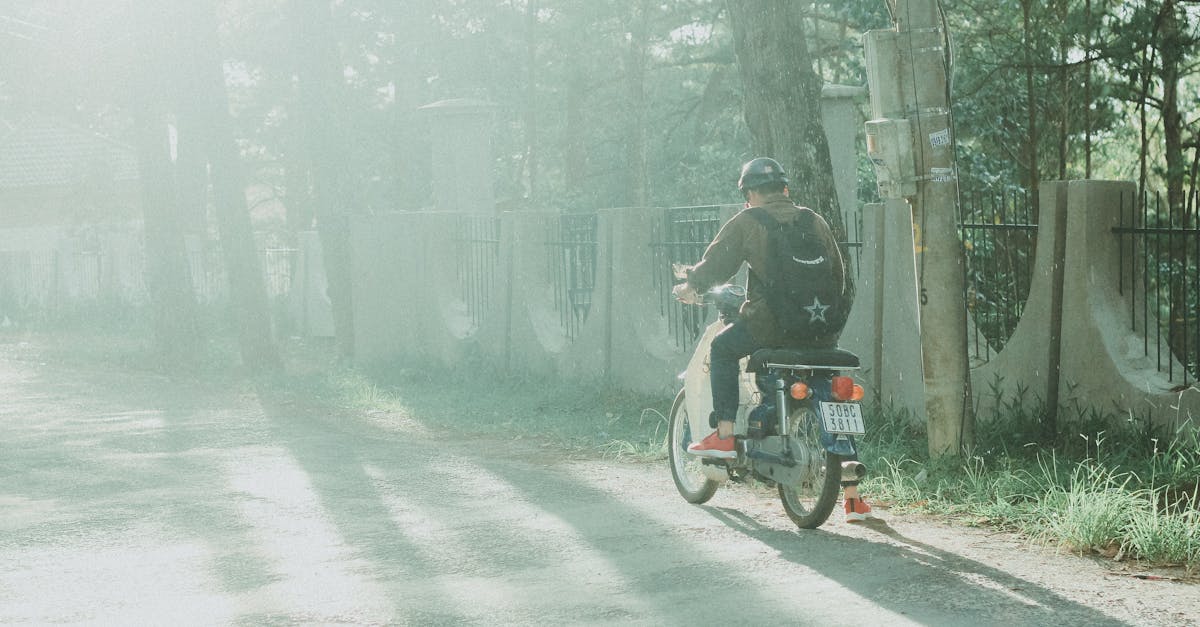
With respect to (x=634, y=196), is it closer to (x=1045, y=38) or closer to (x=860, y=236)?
(x=1045, y=38)

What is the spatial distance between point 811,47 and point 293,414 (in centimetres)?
1950

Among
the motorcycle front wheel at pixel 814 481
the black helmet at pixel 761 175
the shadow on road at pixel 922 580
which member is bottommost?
the shadow on road at pixel 922 580

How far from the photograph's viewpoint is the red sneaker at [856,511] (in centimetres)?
693

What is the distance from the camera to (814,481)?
688 centimetres

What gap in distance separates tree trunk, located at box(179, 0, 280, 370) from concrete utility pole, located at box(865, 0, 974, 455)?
36.6 feet

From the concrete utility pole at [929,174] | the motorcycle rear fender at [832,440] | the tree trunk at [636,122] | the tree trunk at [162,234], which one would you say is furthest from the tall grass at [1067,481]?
the tree trunk at [636,122]

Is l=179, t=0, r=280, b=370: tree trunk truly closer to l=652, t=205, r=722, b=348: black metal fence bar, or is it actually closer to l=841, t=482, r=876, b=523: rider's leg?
l=652, t=205, r=722, b=348: black metal fence bar

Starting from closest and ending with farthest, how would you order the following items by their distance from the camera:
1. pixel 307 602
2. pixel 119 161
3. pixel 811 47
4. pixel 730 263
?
1. pixel 307 602
2. pixel 730 263
3. pixel 811 47
4. pixel 119 161

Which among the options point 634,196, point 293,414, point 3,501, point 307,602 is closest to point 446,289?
point 293,414

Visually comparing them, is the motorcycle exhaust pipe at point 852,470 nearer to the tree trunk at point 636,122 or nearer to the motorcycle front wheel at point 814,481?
the motorcycle front wheel at point 814,481

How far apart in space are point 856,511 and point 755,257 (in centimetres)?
129

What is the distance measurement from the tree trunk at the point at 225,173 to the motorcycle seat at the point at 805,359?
466 inches

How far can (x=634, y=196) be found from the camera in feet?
116

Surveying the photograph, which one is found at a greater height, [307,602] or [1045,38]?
[1045,38]
